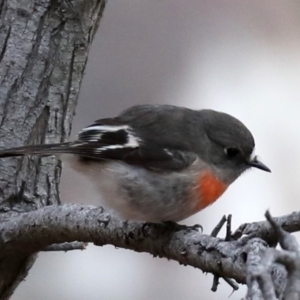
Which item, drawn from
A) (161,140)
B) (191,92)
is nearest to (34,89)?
(161,140)

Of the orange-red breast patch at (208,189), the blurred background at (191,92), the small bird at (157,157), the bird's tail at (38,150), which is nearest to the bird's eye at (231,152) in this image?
the small bird at (157,157)

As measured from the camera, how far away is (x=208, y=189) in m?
2.42

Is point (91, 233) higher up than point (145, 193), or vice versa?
point (145, 193)

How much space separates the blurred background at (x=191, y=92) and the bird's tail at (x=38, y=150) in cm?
257

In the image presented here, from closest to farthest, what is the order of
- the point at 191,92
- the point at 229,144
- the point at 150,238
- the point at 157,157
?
1. the point at 150,238
2. the point at 157,157
3. the point at 229,144
4. the point at 191,92

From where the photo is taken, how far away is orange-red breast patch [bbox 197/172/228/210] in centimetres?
239

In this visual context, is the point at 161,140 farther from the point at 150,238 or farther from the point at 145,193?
the point at 150,238

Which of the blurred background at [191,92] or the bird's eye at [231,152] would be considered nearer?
the bird's eye at [231,152]

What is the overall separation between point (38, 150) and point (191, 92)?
3.75 m

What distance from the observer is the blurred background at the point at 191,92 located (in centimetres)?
539

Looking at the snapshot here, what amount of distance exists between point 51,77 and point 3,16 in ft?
0.93

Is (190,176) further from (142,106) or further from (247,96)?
(247,96)

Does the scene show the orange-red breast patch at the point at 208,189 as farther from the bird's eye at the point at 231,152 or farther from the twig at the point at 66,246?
the twig at the point at 66,246

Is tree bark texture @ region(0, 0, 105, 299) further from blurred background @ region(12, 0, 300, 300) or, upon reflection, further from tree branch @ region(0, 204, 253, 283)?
blurred background @ region(12, 0, 300, 300)
